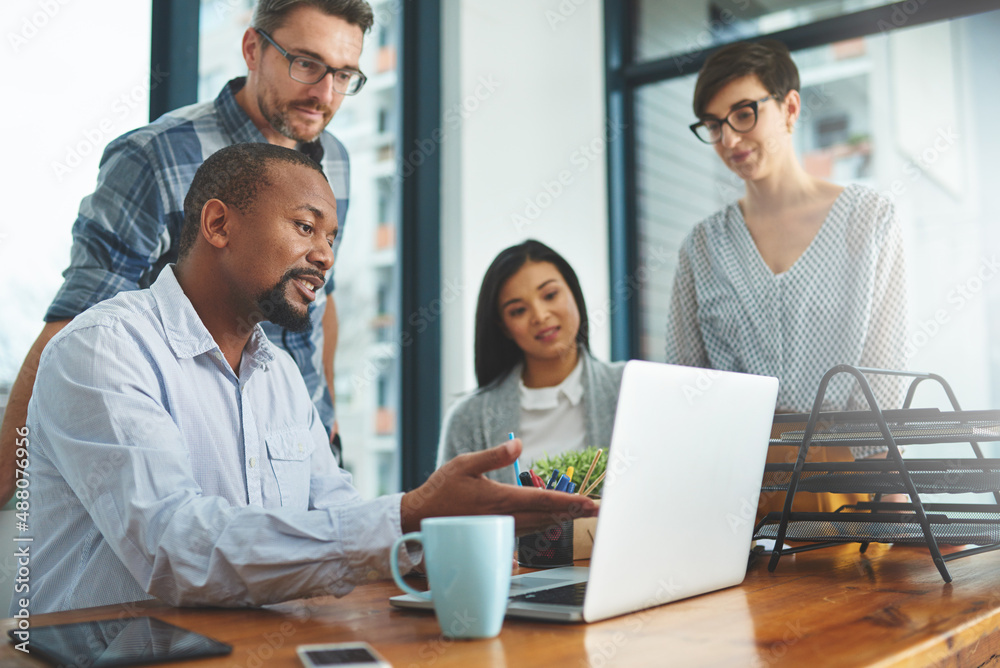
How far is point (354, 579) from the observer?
0.96m

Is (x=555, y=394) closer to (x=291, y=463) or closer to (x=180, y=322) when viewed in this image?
(x=291, y=463)

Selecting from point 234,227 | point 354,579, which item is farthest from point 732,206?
point 354,579

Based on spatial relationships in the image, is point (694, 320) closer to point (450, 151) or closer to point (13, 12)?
point (450, 151)

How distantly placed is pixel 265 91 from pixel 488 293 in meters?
0.83

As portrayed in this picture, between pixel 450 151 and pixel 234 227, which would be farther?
pixel 450 151

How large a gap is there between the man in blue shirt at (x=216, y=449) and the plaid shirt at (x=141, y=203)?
309 mm

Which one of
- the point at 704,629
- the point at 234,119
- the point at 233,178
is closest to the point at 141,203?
the point at 234,119

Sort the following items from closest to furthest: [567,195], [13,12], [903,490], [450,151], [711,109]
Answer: [903,490] → [13,12] → [711,109] → [450,151] → [567,195]

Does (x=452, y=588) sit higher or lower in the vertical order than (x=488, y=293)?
lower

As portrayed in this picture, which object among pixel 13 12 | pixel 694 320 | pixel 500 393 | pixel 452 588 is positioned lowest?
pixel 452 588

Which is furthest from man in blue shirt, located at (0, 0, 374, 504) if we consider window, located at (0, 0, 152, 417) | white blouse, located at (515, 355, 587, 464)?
white blouse, located at (515, 355, 587, 464)

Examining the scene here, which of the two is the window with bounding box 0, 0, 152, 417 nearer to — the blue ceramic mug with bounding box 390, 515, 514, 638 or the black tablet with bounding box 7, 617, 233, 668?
the black tablet with bounding box 7, 617, 233, 668

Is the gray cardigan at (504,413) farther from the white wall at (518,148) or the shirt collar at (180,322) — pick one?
the shirt collar at (180,322)

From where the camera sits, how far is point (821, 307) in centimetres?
195
